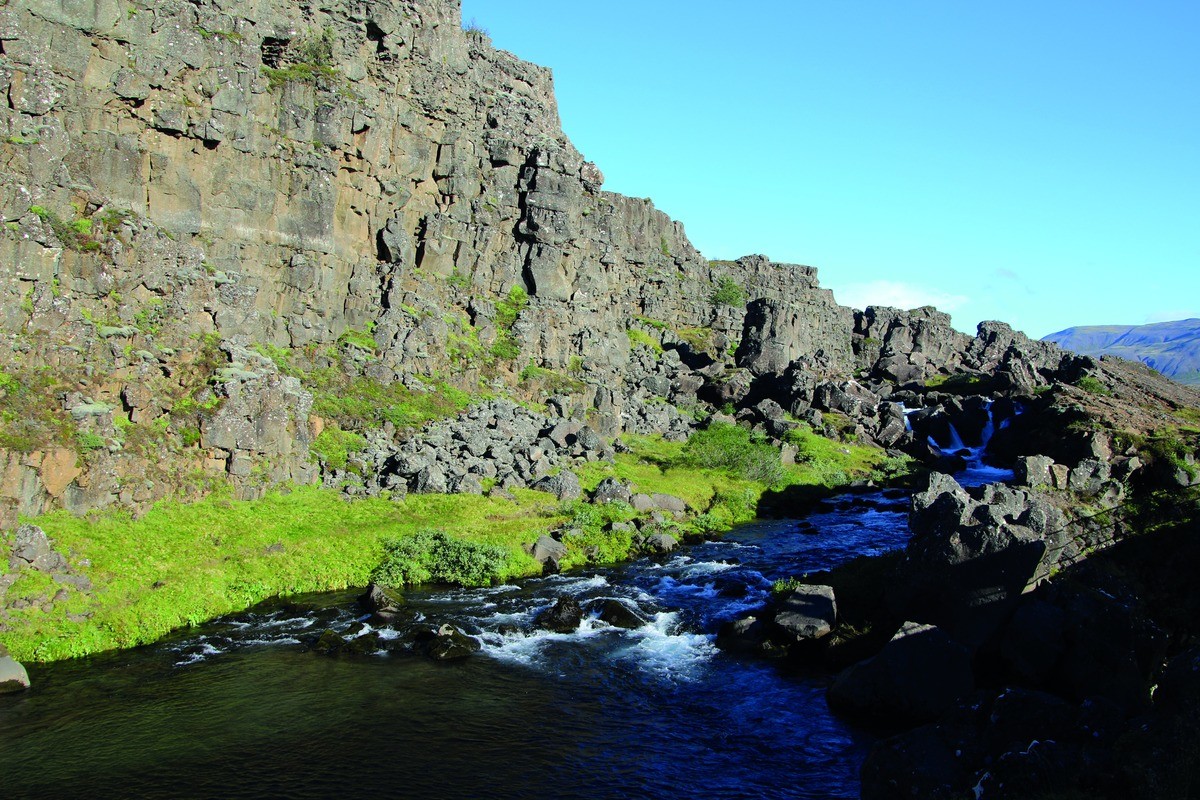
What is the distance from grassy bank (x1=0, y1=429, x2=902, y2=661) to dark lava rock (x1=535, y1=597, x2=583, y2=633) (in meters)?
5.62

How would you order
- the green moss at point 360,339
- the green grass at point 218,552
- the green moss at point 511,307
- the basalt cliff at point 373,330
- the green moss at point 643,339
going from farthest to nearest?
the green moss at point 643,339 → the green moss at point 511,307 → the green moss at point 360,339 → the basalt cliff at point 373,330 → the green grass at point 218,552

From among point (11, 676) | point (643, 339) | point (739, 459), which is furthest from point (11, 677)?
point (643, 339)

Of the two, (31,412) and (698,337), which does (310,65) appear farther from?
(698,337)

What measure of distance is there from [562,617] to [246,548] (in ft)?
49.0

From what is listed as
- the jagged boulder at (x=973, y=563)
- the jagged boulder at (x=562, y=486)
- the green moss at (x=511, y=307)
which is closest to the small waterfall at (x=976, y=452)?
the jagged boulder at (x=562, y=486)

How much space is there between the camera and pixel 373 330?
189 ft

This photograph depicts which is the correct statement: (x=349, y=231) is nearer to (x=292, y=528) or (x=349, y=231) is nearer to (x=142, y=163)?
(x=142, y=163)

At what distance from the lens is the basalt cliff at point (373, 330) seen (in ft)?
105

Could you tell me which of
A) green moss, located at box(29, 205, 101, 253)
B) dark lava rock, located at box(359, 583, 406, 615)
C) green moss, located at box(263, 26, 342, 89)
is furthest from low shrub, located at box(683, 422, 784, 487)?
green moss, located at box(29, 205, 101, 253)

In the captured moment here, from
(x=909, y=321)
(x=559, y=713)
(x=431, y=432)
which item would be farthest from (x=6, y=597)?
(x=909, y=321)

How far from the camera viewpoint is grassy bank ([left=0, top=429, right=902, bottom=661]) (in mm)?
28578

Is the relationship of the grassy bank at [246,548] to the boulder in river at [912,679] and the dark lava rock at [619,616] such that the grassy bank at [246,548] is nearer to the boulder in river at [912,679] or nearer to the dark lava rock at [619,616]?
the dark lava rock at [619,616]

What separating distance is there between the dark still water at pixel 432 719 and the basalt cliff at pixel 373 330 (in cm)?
325

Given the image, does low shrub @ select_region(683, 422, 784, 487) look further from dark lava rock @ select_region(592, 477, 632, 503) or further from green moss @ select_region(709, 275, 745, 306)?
green moss @ select_region(709, 275, 745, 306)
